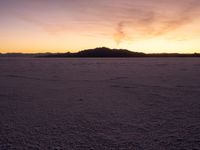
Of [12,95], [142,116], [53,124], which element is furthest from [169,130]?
[12,95]

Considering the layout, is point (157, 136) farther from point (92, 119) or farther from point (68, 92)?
point (68, 92)

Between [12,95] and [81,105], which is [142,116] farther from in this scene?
[12,95]

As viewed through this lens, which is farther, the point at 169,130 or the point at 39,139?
the point at 169,130

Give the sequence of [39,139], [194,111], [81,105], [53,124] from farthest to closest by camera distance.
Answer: [81,105]
[194,111]
[53,124]
[39,139]

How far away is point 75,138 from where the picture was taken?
261 cm

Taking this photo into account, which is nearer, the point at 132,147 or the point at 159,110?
the point at 132,147

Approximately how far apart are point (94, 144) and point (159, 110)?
1.75m

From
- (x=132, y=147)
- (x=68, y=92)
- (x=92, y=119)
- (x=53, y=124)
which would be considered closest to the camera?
(x=132, y=147)

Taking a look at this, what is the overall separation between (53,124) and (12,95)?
8.25 feet

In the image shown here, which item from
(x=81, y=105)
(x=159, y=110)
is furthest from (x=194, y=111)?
(x=81, y=105)

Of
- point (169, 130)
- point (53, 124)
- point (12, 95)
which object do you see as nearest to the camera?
point (169, 130)

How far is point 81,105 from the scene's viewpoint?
13.7 feet

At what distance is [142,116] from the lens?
345 centimetres

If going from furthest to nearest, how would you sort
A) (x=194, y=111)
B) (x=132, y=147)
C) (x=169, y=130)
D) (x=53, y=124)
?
(x=194, y=111) < (x=53, y=124) < (x=169, y=130) < (x=132, y=147)
